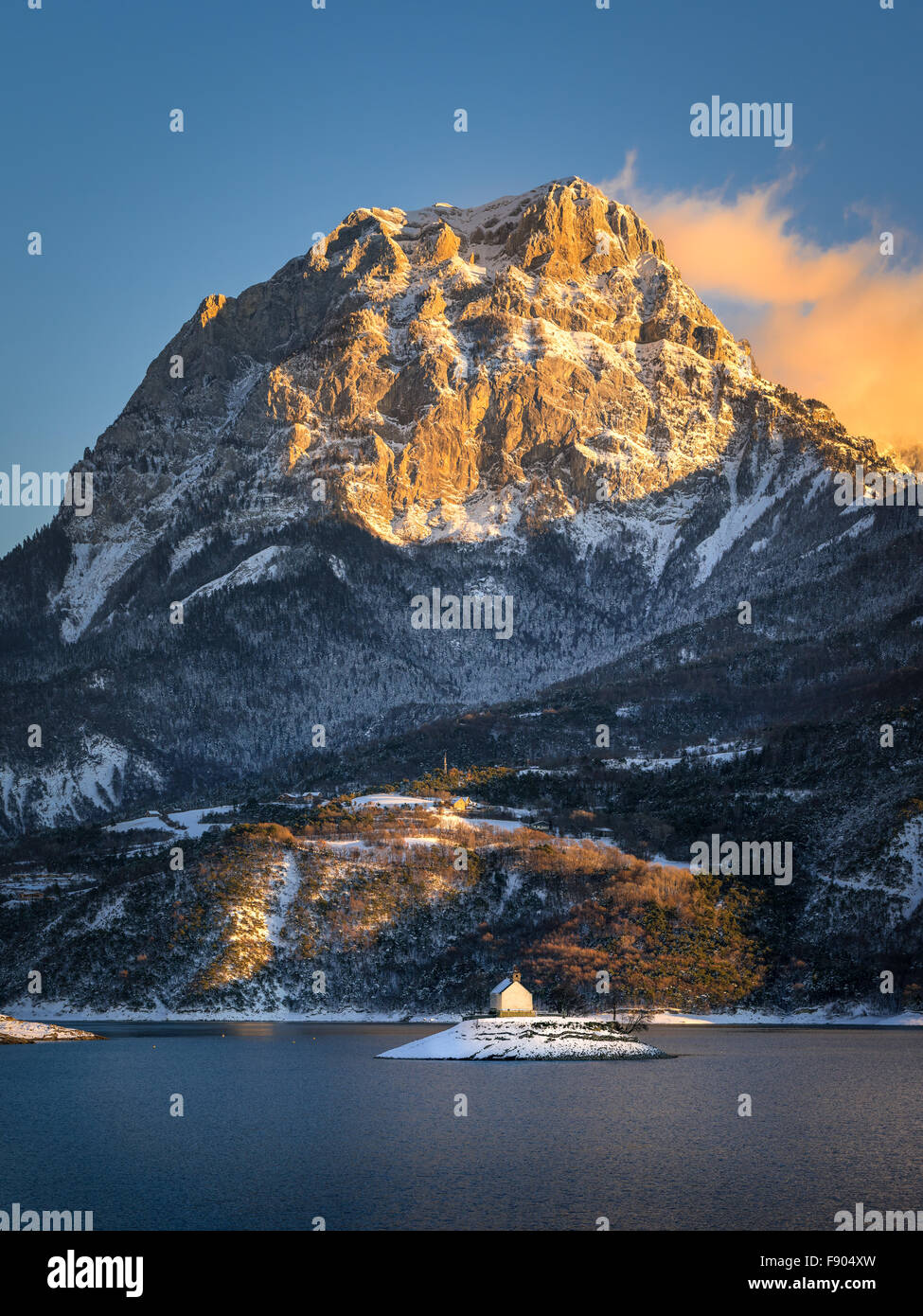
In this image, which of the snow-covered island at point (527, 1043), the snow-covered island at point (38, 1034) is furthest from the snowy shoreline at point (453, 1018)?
the snow-covered island at point (527, 1043)

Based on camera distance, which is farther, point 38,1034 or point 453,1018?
point 453,1018

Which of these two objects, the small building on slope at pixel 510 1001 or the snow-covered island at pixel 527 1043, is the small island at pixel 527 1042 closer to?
the snow-covered island at pixel 527 1043

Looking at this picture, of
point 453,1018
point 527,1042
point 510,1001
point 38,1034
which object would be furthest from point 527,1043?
point 38,1034

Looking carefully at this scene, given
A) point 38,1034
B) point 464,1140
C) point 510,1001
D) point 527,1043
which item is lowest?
point 38,1034

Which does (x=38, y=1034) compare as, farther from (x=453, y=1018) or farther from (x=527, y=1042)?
(x=527, y=1042)

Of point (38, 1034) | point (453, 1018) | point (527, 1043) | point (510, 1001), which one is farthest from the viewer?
Answer: point (453, 1018)

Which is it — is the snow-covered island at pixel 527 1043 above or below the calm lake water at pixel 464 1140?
below
